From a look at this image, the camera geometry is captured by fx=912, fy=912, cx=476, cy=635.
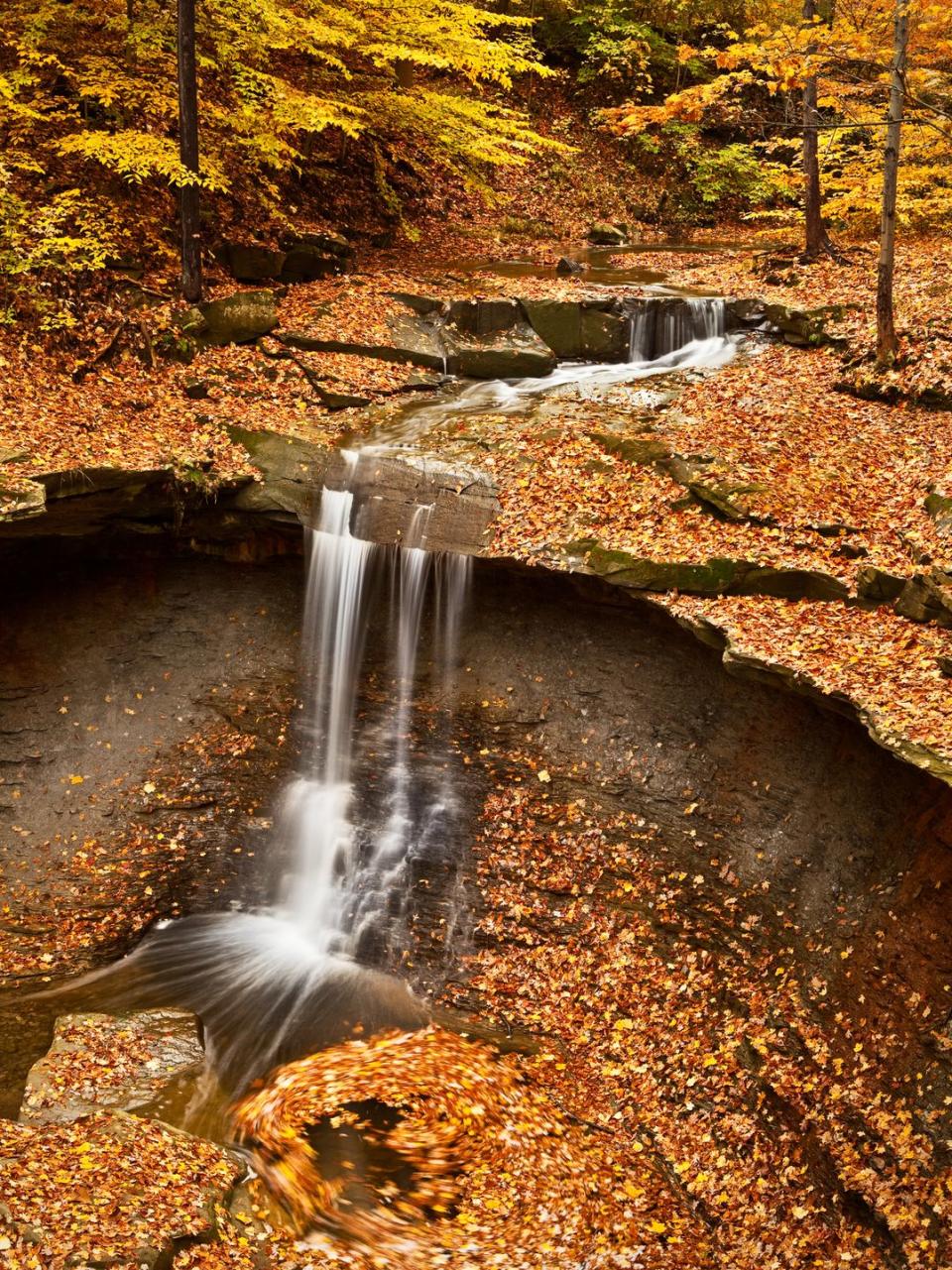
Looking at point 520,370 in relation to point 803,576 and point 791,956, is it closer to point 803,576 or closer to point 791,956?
point 803,576

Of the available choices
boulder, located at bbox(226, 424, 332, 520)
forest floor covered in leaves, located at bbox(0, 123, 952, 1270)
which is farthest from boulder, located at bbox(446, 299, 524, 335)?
boulder, located at bbox(226, 424, 332, 520)

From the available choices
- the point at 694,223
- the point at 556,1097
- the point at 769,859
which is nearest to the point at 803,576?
the point at 769,859

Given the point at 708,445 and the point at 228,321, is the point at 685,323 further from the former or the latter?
the point at 228,321

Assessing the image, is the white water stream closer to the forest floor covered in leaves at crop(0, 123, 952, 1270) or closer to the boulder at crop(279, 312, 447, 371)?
the forest floor covered in leaves at crop(0, 123, 952, 1270)

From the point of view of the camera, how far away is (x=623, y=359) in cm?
1608

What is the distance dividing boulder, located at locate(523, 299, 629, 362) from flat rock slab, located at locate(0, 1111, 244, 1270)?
13214 mm

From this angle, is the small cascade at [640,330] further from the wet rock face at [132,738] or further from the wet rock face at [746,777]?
the wet rock face at [132,738]

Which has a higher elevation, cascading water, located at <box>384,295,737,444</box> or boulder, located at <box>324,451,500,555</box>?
cascading water, located at <box>384,295,737,444</box>

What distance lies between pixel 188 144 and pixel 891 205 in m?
9.62

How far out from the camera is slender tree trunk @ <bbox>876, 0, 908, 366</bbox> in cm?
1067

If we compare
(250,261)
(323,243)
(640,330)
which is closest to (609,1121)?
(640,330)

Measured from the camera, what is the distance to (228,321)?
1405 cm

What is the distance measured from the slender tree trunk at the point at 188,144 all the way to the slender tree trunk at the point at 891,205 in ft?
29.4

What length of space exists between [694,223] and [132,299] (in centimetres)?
1748
